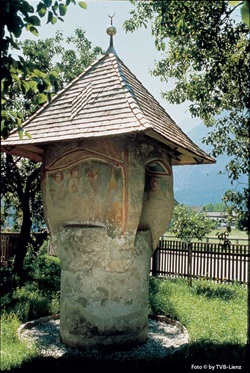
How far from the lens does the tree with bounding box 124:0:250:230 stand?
21.1 ft

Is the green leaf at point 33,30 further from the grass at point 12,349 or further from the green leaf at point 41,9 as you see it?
the grass at point 12,349

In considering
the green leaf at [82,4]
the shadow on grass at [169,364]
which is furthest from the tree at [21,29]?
the shadow on grass at [169,364]

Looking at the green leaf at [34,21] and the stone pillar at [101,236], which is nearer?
the green leaf at [34,21]

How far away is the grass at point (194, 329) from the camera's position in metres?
5.44

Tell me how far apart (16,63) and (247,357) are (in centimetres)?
508

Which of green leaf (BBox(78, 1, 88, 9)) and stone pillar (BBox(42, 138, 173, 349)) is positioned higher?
green leaf (BBox(78, 1, 88, 9))

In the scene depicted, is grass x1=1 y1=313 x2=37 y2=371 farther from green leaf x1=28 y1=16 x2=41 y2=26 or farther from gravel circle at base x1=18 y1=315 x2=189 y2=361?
green leaf x1=28 y1=16 x2=41 y2=26

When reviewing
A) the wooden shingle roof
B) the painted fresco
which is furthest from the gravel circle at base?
the wooden shingle roof

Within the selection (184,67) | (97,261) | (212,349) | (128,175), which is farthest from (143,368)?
(184,67)

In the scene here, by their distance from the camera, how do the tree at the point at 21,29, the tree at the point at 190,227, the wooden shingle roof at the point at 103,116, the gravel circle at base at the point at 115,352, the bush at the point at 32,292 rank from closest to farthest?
the tree at the point at 21,29 → the wooden shingle roof at the point at 103,116 → the gravel circle at base at the point at 115,352 → the bush at the point at 32,292 → the tree at the point at 190,227

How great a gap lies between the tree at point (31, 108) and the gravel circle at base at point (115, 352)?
4.78 meters

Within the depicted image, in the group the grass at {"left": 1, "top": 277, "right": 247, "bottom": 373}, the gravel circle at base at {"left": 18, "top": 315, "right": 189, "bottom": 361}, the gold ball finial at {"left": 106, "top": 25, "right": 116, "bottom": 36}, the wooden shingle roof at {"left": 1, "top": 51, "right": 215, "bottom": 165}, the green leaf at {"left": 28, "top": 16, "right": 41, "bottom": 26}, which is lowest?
the gravel circle at base at {"left": 18, "top": 315, "right": 189, "bottom": 361}

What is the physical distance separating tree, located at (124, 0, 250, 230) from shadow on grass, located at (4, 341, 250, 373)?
2453 mm

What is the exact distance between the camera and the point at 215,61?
7160mm
